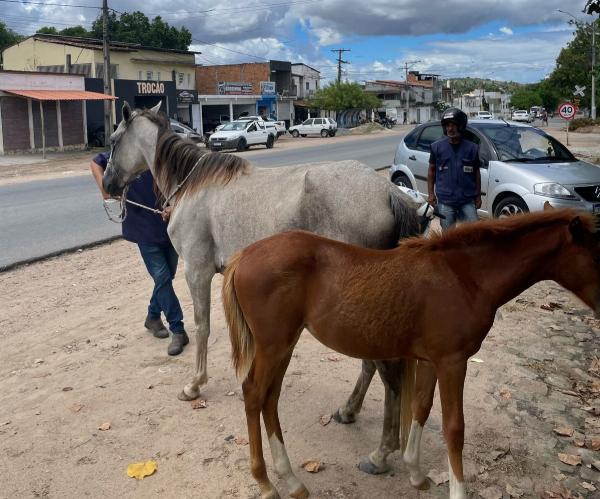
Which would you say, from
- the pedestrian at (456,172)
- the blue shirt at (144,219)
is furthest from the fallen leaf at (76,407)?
the pedestrian at (456,172)

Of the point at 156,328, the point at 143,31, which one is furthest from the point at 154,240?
the point at 143,31

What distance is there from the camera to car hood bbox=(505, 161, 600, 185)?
941 centimetres

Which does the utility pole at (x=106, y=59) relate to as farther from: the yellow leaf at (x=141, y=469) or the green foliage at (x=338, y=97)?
the green foliage at (x=338, y=97)

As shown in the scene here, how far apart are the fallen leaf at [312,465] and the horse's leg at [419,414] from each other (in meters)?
0.58

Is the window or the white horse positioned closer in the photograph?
the white horse

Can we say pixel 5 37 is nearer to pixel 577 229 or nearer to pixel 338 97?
pixel 338 97

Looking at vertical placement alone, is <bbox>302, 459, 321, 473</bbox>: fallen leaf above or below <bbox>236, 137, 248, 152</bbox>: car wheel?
below

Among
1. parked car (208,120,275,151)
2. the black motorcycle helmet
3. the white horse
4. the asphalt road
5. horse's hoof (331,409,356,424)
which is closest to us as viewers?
the white horse

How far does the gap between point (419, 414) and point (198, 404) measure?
6.31 ft

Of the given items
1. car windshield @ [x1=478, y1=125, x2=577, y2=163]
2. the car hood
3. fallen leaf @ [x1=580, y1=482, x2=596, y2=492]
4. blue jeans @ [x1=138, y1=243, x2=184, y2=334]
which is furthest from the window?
fallen leaf @ [x1=580, y1=482, x2=596, y2=492]

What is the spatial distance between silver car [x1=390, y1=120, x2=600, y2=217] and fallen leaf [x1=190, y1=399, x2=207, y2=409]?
17.8ft

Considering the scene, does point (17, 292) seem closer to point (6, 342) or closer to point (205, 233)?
point (6, 342)

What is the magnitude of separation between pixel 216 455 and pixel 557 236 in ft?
8.06

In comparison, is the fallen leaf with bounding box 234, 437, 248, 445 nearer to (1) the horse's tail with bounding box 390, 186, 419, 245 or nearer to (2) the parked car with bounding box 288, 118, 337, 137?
(1) the horse's tail with bounding box 390, 186, 419, 245
